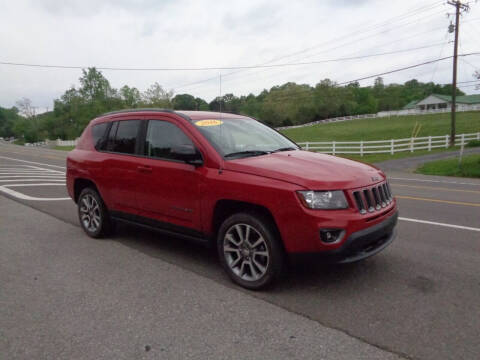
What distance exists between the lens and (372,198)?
144 inches

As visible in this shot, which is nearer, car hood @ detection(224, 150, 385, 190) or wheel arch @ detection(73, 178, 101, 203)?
car hood @ detection(224, 150, 385, 190)

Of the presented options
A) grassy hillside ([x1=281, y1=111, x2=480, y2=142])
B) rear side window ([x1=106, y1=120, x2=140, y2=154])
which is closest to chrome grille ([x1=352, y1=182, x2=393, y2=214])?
rear side window ([x1=106, y1=120, x2=140, y2=154])

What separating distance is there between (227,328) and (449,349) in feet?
5.34

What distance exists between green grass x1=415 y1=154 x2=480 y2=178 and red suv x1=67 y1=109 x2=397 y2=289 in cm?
1384

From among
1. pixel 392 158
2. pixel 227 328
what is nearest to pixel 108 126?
pixel 227 328

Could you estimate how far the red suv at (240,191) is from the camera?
3.38 metres

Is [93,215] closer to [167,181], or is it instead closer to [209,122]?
[167,181]

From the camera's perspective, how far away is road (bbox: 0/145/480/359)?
2783mm

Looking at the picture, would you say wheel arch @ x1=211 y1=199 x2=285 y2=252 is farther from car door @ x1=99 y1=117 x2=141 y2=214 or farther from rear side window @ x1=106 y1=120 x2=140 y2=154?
rear side window @ x1=106 y1=120 x2=140 y2=154

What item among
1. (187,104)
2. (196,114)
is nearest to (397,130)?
(187,104)

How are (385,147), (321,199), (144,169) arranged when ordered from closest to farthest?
1. (321,199)
2. (144,169)
3. (385,147)

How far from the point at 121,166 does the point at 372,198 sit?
315 centimetres

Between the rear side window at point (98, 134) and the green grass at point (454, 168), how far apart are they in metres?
15.2

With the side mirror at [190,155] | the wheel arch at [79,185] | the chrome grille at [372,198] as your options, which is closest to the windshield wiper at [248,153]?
the side mirror at [190,155]
